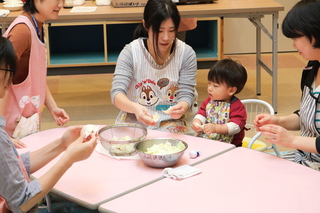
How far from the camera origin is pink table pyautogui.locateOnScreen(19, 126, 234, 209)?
166 cm

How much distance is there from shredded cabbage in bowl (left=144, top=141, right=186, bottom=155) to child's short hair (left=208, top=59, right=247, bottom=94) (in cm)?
61

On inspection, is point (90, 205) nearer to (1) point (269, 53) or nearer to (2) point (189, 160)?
(2) point (189, 160)

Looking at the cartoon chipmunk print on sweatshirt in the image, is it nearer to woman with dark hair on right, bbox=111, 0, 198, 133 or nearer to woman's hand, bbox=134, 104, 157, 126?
woman with dark hair on right, bbox=111, 0, 198, 133

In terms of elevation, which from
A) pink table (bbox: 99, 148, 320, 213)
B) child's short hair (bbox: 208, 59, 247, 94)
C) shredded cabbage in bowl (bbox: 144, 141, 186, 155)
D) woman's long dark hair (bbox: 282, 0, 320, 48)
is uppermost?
woman's long dark hair (bbox: 282, 0, 320, 48)

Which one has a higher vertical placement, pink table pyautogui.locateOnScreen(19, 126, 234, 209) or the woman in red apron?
the woman in red apron

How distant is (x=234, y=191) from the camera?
166 cm

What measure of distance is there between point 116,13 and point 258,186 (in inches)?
109

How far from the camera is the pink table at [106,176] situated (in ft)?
5.46

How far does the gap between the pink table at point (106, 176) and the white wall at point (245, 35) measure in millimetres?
4512

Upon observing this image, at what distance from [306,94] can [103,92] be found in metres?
3.39

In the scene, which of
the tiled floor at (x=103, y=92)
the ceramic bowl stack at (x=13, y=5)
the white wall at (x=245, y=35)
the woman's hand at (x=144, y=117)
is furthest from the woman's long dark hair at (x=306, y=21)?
the white wall at (x=245, y=35)

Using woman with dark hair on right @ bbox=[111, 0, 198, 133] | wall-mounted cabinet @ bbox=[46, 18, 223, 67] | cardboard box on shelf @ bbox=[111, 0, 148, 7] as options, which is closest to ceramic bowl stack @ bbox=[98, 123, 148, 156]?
woman with dark hair on right @ bbox=[111, 0, 198, 133]

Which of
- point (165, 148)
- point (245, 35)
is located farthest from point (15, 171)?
point (245, 35)

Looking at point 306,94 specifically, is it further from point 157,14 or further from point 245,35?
point 245,35
